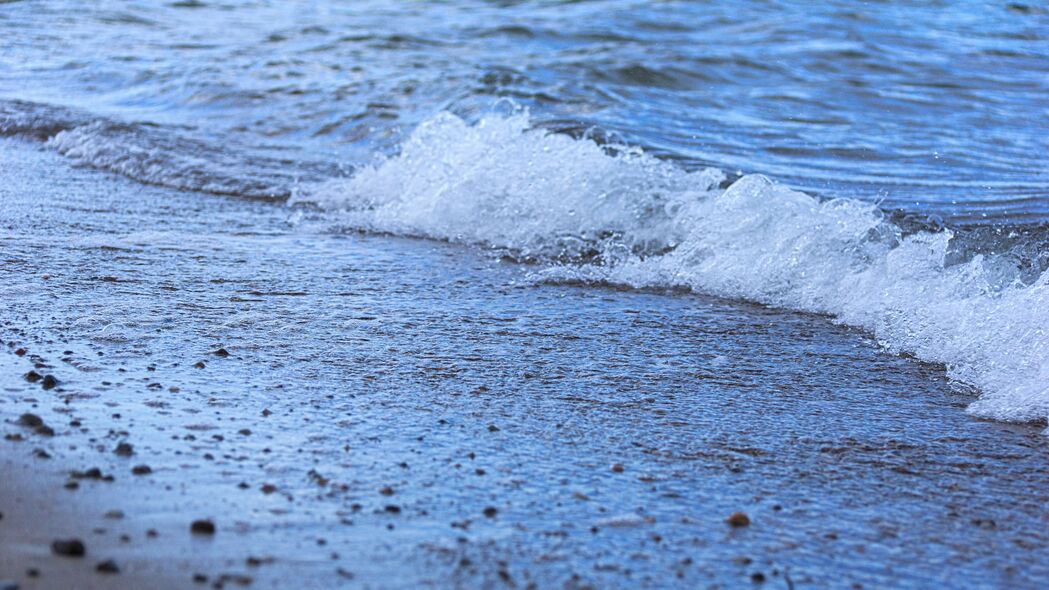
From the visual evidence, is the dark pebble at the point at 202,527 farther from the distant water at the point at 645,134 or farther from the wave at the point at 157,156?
the wave at the point at 157,156

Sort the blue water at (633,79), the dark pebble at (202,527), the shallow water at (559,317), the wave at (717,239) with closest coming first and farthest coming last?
the dark pebble at (202,527)
the shallow water at (559,317)
the wave at (717,239)
the blue water at (633,79)

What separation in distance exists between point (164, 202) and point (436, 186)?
1375 millimetres

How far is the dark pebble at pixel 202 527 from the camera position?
2.23 meters

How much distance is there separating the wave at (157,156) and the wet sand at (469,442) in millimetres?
2135

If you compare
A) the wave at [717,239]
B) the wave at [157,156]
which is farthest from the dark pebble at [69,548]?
the wave at [157,156]

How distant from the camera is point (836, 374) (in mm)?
3703

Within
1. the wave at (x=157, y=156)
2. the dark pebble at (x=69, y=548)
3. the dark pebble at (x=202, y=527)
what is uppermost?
the dark pebble at (x=69, y=548)

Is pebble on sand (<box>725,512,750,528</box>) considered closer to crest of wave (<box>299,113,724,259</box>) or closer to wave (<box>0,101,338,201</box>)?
crest of wave (<box>299,113,724,259</box>)

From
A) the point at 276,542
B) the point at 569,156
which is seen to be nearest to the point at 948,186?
the point at 569,156

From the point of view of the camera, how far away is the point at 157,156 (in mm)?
7379

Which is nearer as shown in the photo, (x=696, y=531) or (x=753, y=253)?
(x=696, y=531)

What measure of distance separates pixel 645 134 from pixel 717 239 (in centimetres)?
315

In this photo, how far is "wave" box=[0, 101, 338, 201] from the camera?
6836 millimetres

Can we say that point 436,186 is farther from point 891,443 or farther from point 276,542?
point 276,542
